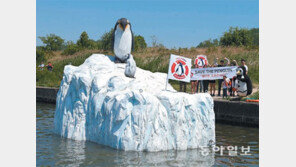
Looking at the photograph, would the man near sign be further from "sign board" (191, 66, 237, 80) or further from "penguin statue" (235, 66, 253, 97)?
"sign board" (191, 66, 237, 80)

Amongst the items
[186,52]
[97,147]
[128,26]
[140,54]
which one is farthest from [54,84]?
[97,147]

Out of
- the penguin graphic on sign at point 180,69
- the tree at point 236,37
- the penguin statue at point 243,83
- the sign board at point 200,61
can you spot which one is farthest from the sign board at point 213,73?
the tree at point 236,37

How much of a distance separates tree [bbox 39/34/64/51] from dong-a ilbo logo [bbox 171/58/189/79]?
239 feet

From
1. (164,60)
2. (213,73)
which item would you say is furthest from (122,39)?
(164,60)

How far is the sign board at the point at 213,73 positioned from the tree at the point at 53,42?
218 feet

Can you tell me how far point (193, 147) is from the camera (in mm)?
12359

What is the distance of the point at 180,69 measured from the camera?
1370 centimetres

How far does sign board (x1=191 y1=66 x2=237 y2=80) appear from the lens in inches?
787

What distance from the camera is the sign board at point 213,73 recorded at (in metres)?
20.0

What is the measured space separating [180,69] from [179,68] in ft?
0.17

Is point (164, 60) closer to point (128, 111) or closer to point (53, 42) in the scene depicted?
point (128, 111)

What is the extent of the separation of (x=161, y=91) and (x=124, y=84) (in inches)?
50.9

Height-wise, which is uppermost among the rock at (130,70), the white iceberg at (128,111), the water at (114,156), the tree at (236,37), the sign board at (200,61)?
the tree at (236,37)

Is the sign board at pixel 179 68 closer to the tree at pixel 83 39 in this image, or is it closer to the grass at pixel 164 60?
the grass at pixel 164 60
